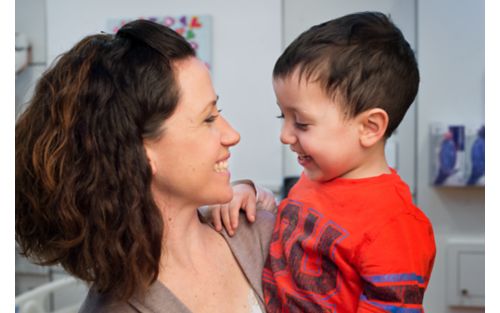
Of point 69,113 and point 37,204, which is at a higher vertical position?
point 69,113

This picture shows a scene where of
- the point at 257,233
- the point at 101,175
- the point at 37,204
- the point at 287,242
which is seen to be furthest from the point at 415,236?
the point at 37,204

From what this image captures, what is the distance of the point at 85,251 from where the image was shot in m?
0.92

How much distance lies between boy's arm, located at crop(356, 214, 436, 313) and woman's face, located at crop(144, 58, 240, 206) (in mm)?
290

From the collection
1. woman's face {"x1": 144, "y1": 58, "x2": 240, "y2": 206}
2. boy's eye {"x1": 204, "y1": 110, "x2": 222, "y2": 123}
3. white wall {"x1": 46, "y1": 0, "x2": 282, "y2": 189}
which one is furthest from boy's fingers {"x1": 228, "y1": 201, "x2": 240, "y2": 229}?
white wall {"x1": 46, "y1": 0, "x2": 282, "y2": 189}

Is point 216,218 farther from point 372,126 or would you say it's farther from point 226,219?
point 372,126

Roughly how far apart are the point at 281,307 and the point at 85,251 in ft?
1.24

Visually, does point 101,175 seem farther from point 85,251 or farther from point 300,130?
point 300,130

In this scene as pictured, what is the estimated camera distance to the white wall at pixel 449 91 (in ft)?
7.39

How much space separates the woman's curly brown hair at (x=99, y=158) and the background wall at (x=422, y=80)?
1.39 meters

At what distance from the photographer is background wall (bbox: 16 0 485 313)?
2.26 meters

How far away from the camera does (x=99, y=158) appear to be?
91 centimetres

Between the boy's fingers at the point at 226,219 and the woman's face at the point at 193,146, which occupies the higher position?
the woman's face at the point at 193,146

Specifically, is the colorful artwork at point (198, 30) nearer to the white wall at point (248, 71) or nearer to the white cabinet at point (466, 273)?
the white wall at point (248, 71)

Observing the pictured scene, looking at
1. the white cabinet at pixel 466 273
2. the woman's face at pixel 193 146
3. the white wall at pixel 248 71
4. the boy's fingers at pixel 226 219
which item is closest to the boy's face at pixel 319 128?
the woman's face at pixel 193 146
